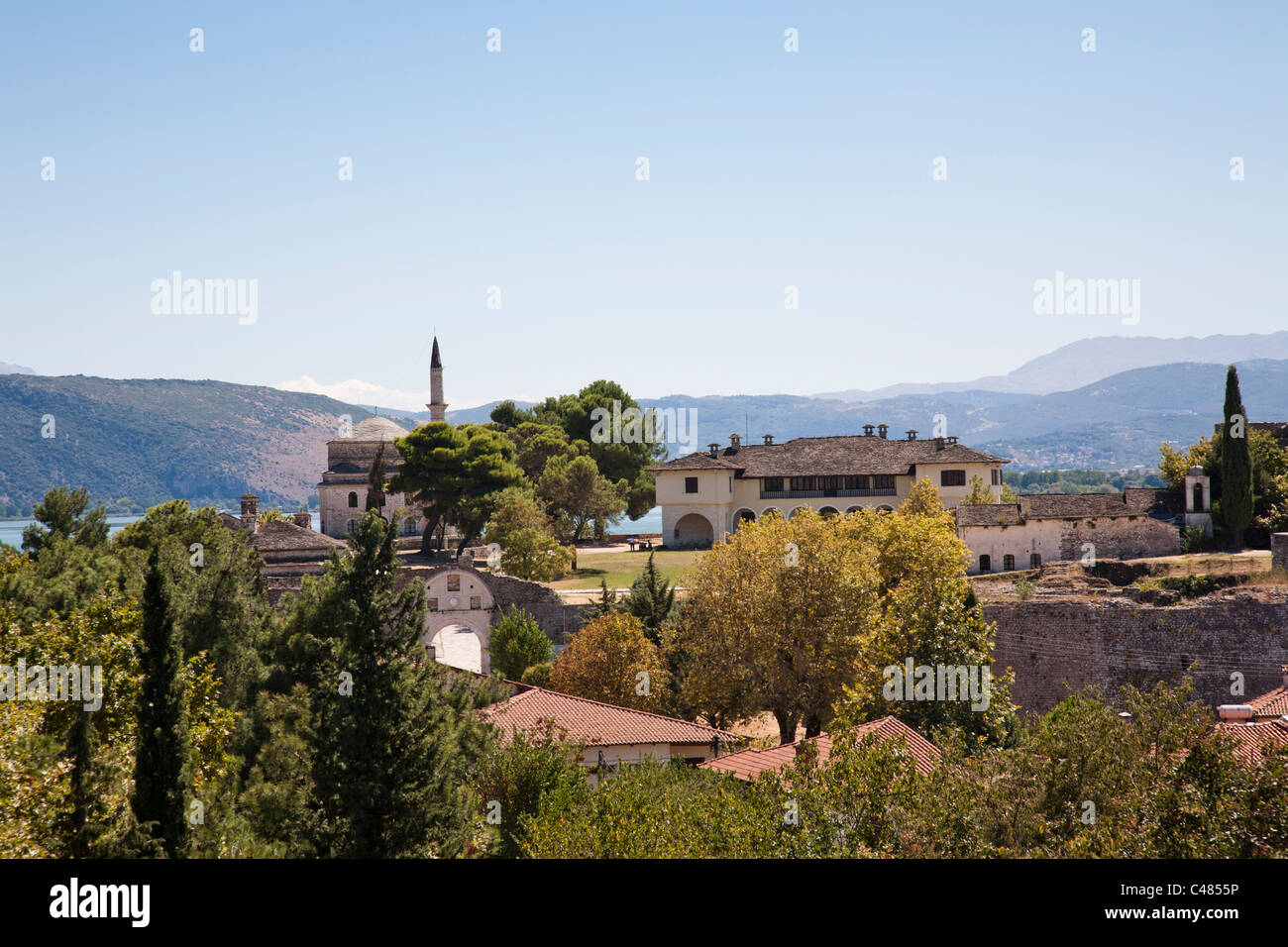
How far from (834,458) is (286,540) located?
111 feet

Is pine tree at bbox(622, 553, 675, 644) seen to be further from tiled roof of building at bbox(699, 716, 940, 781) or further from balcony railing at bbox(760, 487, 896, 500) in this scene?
balcony railing at bbox(760, 487, 896, 500)

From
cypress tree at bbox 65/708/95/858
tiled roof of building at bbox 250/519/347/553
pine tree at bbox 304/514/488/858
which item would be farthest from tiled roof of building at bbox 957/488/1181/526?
cypress tree at bbox 65/708/95/858

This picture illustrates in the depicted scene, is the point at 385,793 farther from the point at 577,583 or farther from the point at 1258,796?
the point at 577,583

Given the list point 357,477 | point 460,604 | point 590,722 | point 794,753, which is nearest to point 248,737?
point 590,722

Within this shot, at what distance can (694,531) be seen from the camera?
243 feet

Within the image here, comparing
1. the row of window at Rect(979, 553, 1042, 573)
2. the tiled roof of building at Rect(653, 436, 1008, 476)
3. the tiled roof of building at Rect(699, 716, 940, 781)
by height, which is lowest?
the tiled roof of building at Rect(699, 716, 940, 781)

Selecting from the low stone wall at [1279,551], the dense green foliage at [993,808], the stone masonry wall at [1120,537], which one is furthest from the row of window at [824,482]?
the dense green foliage at [993,808]

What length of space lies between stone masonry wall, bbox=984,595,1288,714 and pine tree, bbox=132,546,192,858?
2722 centimetres

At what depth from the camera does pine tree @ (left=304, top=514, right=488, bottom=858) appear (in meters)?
19.9

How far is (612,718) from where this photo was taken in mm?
31266

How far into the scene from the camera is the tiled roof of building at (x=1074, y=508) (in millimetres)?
51500

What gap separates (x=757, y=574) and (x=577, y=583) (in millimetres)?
19792
